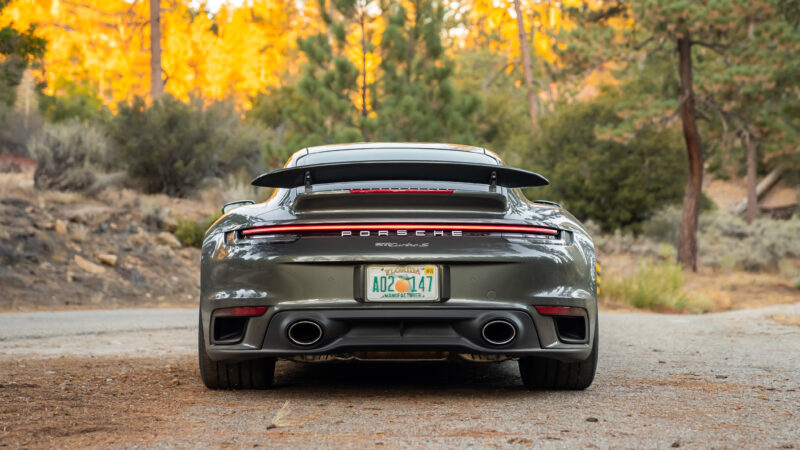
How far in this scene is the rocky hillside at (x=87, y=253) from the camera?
48.5 feet

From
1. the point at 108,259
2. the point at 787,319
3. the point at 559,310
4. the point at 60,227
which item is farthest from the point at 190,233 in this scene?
the point at 559,310

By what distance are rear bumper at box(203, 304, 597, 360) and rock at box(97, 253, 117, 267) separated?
11675 mm

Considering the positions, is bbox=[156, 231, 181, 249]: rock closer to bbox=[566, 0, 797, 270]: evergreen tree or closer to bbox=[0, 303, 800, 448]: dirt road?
bbox=[0, 303, 800, 448]: dirt road

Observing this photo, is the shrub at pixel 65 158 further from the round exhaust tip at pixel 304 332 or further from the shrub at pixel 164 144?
the round exhaust tip at pixel 304 332

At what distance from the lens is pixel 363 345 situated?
5074 mm

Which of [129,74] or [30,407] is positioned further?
[129,74]

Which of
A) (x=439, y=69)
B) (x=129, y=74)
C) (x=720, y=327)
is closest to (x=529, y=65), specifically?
(x=129, y=74)

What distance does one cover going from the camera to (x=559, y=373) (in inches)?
224

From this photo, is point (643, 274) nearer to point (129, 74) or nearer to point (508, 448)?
point (508, 448)

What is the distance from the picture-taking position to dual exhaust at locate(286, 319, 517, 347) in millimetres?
5102

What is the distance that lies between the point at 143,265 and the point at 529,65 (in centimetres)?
2952

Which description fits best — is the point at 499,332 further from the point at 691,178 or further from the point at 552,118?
the point at 552,118

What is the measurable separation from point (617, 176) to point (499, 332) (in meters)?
27.1

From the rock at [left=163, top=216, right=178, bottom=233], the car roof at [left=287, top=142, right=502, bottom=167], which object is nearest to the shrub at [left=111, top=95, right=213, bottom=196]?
the rock at [left=163, top=216, right=178, bottom=233]
